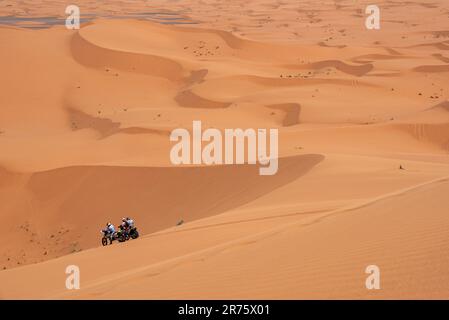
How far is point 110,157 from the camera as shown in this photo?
15.8 meters

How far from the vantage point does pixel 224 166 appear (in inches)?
527

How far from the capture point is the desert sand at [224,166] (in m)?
5.35

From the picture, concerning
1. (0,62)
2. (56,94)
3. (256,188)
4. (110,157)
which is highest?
(0,62)

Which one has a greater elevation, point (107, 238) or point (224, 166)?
point (224, 166)

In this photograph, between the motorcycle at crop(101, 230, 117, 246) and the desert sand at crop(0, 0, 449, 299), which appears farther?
the motorcycle at crop(101, 230, 117, 246)

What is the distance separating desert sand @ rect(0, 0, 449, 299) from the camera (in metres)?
5.35

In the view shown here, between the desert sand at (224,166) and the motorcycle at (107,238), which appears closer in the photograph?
the desert sand at (224,166)

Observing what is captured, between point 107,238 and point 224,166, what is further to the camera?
point 224,166

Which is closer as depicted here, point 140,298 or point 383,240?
point 140,298

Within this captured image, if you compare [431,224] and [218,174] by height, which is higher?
[218,174]

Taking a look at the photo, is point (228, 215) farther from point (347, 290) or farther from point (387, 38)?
point (387, 38)
